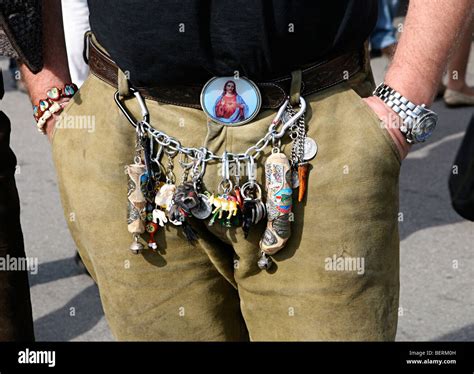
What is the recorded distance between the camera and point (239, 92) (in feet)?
5.11

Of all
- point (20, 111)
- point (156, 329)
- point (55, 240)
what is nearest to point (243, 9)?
point (156, 329)

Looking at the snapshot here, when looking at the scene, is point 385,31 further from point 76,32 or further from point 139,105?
point 139,105

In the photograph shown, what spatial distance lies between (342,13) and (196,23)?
0.27 metres

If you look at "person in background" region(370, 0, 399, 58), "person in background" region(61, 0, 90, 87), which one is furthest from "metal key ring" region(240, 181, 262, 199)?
"person in background" region(370, 0, 399, 58)

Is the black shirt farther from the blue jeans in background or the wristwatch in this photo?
the blue jeans in background

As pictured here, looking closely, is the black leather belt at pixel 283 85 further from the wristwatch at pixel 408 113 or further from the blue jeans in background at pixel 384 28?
the blue jeans in background at pixel 384 28

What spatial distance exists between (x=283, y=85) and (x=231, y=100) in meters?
0.10

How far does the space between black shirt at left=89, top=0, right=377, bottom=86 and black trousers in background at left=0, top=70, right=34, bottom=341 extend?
2.84 feet

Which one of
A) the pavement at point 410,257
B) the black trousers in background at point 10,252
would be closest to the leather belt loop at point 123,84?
the black trousers in background at point 10,252

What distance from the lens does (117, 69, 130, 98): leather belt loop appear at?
1.63 metres

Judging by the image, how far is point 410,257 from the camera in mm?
3885

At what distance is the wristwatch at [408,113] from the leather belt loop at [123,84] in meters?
0.48

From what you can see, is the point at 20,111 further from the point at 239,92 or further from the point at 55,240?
the point at 239,92

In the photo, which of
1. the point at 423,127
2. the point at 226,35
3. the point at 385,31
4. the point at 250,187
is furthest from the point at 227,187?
the point at 385,31
